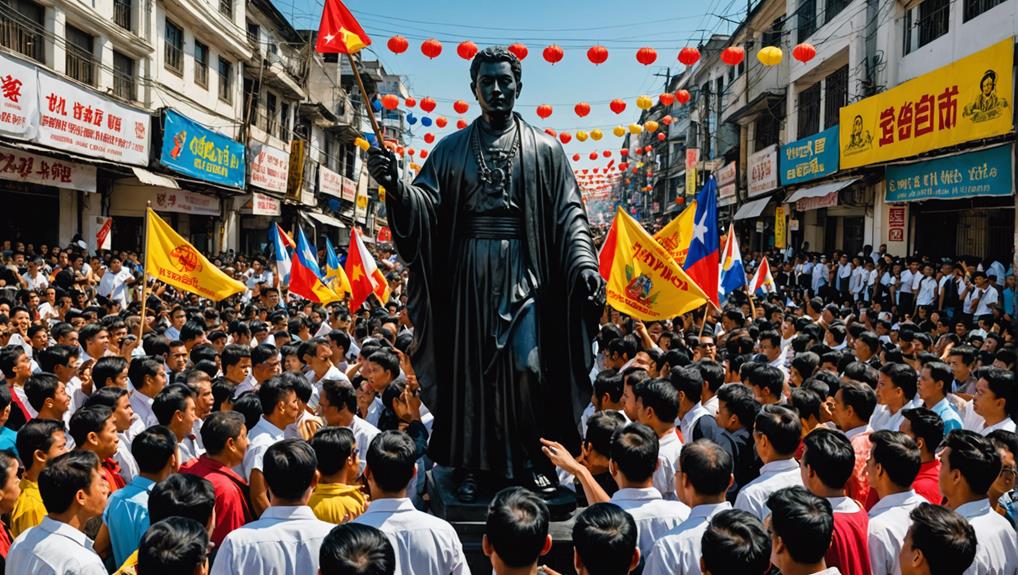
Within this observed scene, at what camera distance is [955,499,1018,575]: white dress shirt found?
328 cm

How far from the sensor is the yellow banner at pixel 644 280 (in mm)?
7434

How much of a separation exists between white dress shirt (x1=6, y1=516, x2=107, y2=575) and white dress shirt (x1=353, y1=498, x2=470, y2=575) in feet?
3.29

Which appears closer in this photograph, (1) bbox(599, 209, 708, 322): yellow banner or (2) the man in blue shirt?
(2) the man in blue shirt

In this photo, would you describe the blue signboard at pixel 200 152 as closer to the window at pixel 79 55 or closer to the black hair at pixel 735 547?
the window at pixel 79 55

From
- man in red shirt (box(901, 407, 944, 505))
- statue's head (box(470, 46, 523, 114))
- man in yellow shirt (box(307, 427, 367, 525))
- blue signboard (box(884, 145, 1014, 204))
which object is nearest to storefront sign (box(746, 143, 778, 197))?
blue signboard (box(884, 145, 1014, 204))

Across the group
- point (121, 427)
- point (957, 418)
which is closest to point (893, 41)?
point (957, 418)

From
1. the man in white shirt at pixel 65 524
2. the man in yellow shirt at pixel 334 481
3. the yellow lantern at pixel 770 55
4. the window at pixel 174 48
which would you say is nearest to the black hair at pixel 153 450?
the man in white shirt at pixel 65 524

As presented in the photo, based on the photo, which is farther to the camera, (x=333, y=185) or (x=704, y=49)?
(x=704, y=49)

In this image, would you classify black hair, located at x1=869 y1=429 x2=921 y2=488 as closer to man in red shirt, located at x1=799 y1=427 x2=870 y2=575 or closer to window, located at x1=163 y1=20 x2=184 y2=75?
man in red shirt, located at x1=799 y1=427 x2=870 y2=575

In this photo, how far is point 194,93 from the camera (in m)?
21.8

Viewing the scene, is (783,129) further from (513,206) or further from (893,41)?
(513,206)

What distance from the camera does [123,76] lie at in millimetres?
17797

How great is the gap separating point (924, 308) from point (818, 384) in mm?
8819

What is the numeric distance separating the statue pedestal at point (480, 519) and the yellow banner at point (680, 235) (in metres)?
4.85
